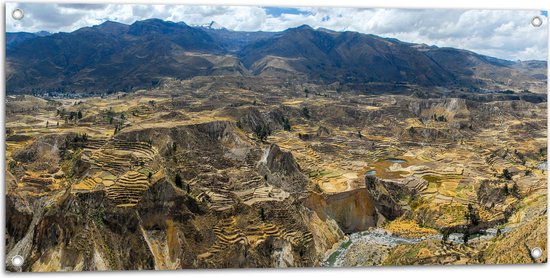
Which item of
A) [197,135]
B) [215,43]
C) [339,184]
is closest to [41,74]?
[197,135]

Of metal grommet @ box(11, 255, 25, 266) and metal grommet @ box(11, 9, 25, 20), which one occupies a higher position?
metal grommet @ box(11, 9, 25, 20)

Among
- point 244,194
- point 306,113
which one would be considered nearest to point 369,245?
point 244,194

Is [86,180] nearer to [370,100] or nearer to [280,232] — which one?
[280,232]

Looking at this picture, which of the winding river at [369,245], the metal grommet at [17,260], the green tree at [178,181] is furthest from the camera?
the green tree at [178,181]

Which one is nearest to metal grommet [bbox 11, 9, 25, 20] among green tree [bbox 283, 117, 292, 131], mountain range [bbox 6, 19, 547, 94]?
mountain range [bbox 6, 19, 547, 94]

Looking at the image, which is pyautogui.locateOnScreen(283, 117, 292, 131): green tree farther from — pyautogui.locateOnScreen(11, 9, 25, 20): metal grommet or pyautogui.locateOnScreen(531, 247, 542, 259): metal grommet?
pyautogui.locateOnScreen(11, 9, 25, 20): metal grommet

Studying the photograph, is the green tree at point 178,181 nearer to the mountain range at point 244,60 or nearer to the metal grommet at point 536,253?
the metal grommet at point 536,253

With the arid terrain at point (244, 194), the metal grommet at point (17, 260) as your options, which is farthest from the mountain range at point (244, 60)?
the metal grommet at point (17, 260)
